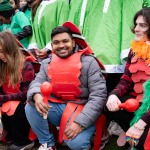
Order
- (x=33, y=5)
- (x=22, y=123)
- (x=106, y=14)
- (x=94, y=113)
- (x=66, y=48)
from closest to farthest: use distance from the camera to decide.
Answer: (x=94, y=113)
(x=66, y=48)
(x=22, y=123)
(x=106, y=14)
(x=33, y=5)

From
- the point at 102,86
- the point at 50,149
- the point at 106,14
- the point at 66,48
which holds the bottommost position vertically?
the point at 50,149

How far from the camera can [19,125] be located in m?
3.03

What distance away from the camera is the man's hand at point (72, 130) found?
2484 mm

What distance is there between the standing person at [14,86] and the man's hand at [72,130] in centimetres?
67

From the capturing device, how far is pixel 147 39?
8.52ft

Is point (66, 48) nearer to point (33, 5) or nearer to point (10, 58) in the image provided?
point (10, 58)

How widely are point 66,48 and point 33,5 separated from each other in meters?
1.55

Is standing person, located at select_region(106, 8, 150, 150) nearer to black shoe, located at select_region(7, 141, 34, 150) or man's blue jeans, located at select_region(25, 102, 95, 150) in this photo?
man's blue jeans, located at select_region(25, 102, 95, 150)

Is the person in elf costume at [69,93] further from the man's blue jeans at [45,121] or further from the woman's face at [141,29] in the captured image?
the woman's face at [141,29]

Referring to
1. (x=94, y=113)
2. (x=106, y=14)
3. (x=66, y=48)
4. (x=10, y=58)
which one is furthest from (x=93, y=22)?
(x=94, y=113)

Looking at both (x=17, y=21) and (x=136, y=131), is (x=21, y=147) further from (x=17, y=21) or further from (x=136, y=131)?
(x=17, y=21)

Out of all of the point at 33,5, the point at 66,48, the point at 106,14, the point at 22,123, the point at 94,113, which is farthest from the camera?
the point at 33,5

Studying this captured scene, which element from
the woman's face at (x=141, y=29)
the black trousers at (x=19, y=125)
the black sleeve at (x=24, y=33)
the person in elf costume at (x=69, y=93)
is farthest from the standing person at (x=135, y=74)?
the black sleeve at (x=24, y=33)

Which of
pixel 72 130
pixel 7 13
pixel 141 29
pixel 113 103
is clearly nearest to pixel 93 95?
pixel 113 103
